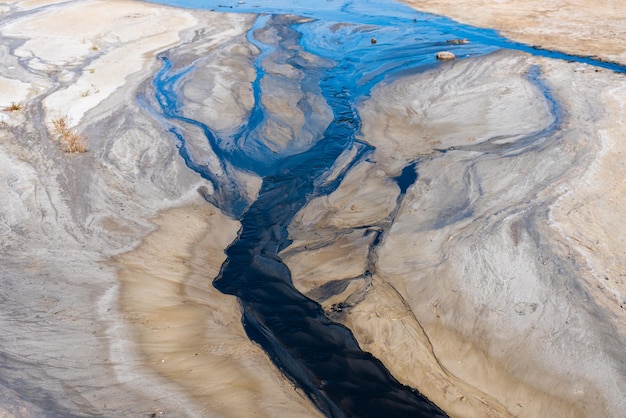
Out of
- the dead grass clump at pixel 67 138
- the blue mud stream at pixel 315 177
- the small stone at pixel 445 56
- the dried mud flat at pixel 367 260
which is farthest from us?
the small stone at pixel 445 56

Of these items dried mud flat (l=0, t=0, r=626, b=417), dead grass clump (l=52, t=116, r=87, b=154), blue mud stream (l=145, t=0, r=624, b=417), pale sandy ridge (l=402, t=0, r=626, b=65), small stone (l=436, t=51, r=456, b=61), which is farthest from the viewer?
pale sandy ridge (l=402, t=0, r=626, b=65)

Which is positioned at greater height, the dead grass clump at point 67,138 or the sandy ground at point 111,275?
the dead grass clump at point 67,138

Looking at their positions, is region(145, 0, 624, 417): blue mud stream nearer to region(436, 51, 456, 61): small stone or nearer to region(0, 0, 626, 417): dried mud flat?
region(0, 0, 626, 417): dried mud flat

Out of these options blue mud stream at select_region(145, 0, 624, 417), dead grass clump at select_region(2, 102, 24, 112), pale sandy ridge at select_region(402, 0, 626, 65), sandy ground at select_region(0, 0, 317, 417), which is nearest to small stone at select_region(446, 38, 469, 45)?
blue mud stream at select_region(145, 0, 624, 417)

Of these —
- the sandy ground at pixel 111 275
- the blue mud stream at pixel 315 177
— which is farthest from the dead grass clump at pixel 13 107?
the blue mud stream at pixel 315 177

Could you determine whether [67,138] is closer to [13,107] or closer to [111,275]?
[13,107]

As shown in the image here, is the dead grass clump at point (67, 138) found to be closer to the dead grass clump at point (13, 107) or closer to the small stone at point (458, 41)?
the dead grass clump at point (13, 107)
